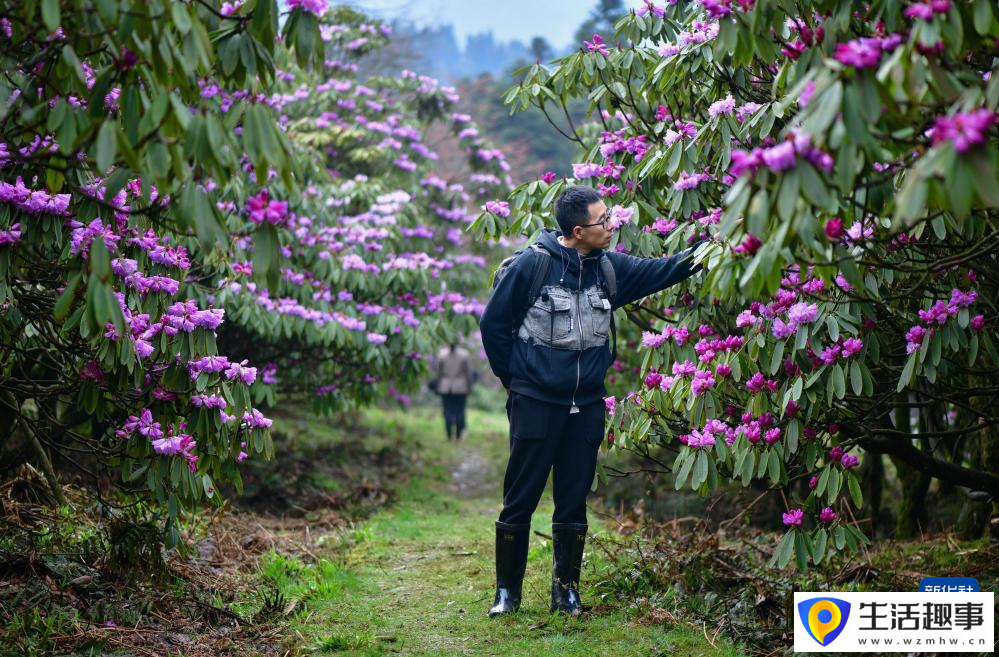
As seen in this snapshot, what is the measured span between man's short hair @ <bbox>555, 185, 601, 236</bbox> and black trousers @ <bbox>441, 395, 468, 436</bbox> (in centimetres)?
925

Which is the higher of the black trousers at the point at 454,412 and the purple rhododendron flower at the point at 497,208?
the purple rhododendron flower at the point at 497,208

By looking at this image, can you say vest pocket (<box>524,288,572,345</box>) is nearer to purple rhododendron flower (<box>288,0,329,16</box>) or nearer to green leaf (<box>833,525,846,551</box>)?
green leaf (<box>833,525,846,551</box>)

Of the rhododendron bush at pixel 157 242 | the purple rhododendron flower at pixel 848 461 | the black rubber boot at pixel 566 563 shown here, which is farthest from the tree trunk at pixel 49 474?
the purple rhododendron flower at pixel 848 461

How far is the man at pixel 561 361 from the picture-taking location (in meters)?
3.67

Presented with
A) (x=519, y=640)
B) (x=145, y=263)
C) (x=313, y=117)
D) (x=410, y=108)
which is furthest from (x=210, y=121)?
(x=410, y=108)

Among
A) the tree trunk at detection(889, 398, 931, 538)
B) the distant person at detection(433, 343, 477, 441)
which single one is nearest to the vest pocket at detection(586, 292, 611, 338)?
the tree trunk at detection(889, 398, 931, 538)

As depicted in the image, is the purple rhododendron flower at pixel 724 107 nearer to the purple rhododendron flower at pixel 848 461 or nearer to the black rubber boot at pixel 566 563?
the purple rhododendron flower at pixel 848 461

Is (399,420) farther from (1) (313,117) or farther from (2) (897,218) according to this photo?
(2) (897,218)

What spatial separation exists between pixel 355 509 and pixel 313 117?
4.47 metres

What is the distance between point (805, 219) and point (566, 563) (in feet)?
7.62

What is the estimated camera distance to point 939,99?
6.62 ft

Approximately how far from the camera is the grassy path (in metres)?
3.50

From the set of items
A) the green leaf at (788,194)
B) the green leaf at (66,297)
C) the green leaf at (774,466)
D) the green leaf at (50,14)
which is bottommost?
the green leaf at (774,466)

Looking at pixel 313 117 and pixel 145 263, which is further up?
pixel 313 117
